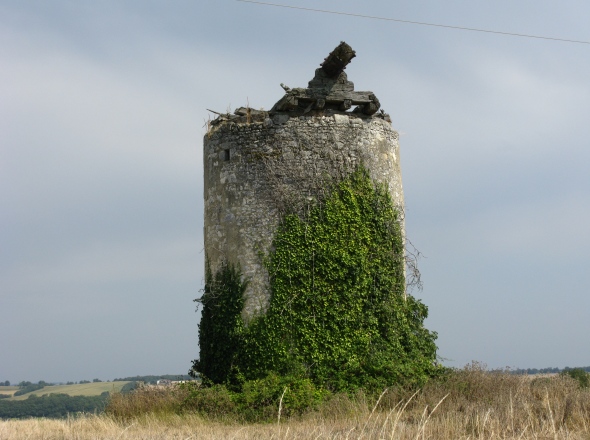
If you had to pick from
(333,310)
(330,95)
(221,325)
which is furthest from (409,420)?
(330,95)

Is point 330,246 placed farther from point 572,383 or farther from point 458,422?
point 572,383

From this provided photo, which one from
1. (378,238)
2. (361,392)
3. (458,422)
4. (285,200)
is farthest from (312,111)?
(458,422)

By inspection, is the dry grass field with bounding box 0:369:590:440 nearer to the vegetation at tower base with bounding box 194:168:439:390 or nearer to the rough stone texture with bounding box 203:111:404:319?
the vegetation at tower base with bounding box 194:168:439:390

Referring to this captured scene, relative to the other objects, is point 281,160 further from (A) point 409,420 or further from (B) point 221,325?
(A) point 409,420

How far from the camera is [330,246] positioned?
590 inches

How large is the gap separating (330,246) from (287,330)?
1.93 metres

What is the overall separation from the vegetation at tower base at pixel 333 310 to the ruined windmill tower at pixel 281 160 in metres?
0.29

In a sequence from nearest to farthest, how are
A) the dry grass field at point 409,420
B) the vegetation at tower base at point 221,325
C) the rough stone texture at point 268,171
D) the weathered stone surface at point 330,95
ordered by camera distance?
1. the dry grass field at point 409,420
2. the vegetation at tower base at point 221,325
3. the rough stone texture at point 268,171
4. the weathered stone surface at point 330,95

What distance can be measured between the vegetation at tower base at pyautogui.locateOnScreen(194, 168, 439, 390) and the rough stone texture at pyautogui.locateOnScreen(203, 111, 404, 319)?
272 millimetres

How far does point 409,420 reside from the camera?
12.3 m

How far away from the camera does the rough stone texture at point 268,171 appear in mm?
15258

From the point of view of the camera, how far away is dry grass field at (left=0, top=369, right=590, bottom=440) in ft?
33.0

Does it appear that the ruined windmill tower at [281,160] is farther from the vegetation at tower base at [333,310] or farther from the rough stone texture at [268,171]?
the vegetation at tower base at [333,310]

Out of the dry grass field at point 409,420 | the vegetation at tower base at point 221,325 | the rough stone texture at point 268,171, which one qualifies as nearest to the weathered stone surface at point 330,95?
the rough stone texture at point 268,171
